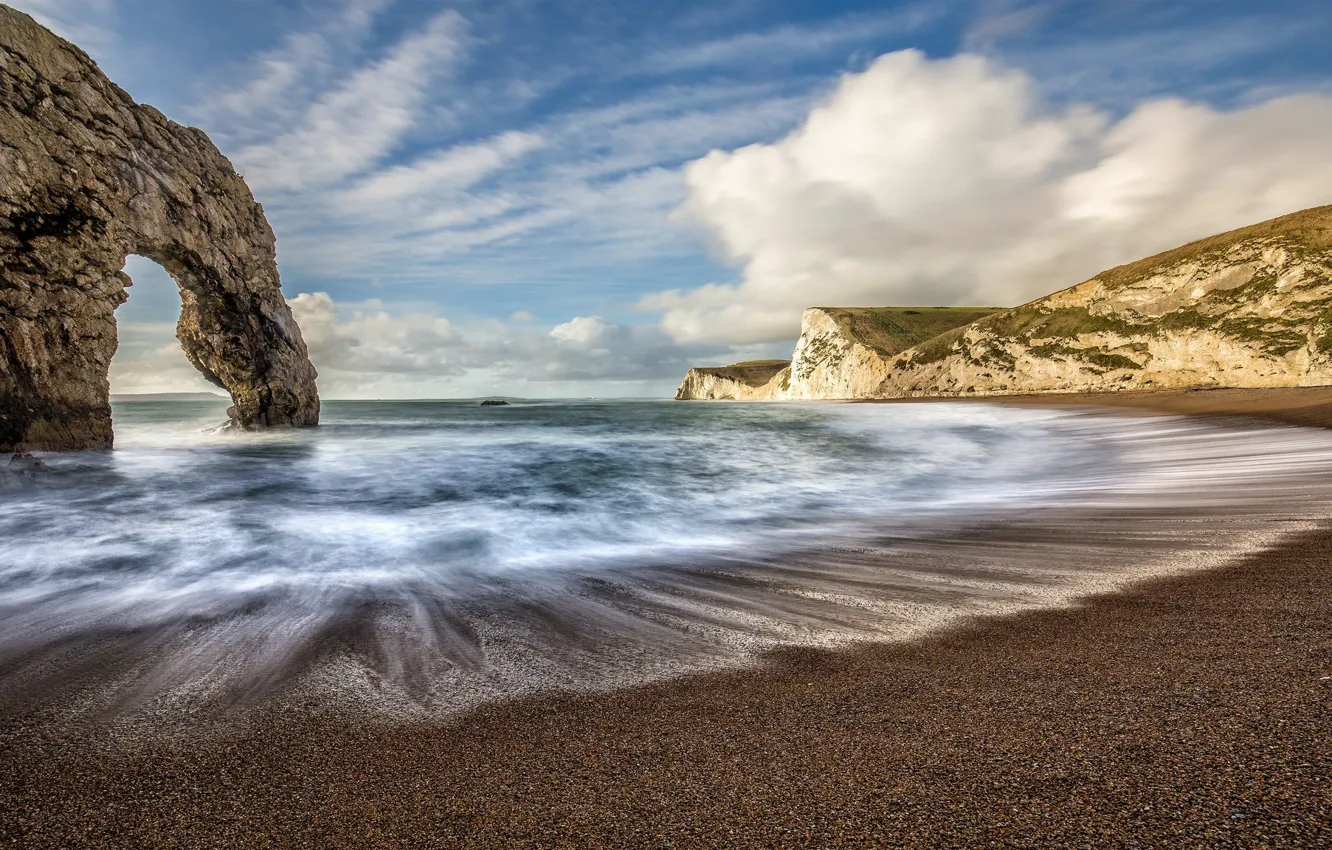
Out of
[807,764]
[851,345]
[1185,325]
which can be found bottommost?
[807,764]

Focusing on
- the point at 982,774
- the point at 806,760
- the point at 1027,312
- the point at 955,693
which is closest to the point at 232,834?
the point at 806,760

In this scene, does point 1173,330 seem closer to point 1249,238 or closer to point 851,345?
point 1249,238

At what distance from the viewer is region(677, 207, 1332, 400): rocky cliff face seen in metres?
41.0

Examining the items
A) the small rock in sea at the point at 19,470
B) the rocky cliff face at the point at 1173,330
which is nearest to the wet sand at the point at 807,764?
the small rock in sea at the point at 19,470

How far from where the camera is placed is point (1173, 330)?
1933 inches

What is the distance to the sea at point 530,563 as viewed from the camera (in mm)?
3449

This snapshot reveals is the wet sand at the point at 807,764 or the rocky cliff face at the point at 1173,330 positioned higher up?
the rocky cliff face at the point at 1173,330

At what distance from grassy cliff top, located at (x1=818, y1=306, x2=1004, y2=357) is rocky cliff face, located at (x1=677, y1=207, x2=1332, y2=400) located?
16.4 m

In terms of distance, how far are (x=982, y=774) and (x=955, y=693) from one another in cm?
74

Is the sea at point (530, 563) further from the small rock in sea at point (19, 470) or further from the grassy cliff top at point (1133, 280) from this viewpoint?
the grassy cliff top at point (1133, 280)

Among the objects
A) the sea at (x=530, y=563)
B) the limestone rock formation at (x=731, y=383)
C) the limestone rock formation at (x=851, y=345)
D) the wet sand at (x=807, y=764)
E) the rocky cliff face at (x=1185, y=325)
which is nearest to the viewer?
the wet sand at (x=807, y=764)

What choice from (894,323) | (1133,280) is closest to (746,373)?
(894,323)

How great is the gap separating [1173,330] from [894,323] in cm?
5739

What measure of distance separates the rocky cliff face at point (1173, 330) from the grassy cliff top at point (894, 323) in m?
16.4
